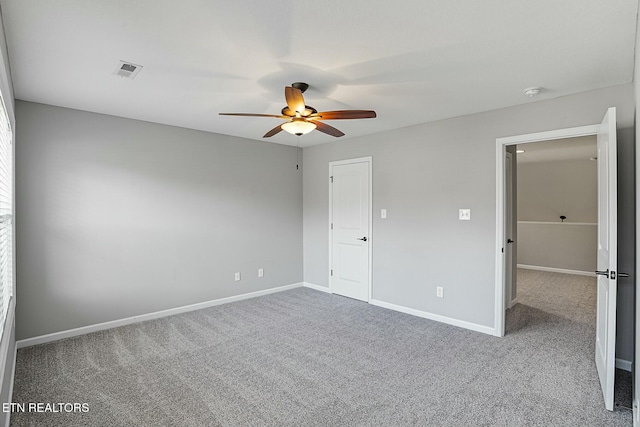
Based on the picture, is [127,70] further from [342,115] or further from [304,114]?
[342,115]

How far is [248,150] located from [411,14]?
11.6 ft

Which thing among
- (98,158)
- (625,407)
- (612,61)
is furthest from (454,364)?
(98,158)

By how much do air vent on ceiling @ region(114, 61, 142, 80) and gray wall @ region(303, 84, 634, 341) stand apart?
2992 millimetres

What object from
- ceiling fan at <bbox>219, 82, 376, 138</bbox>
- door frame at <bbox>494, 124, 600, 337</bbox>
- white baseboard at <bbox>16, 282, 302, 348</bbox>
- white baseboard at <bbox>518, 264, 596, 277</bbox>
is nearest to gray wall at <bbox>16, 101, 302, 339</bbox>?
white baseboard at <bbox>16, 282, 302, 348</bbox>

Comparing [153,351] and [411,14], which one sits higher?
[411,14]

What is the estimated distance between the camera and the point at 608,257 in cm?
234

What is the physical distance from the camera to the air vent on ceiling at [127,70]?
248 centimetres

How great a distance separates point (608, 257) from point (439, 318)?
1.99 metres

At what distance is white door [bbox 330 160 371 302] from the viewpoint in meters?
4.81

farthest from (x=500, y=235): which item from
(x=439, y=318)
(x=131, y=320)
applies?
(x=131, y=320)

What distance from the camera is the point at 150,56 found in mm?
2348

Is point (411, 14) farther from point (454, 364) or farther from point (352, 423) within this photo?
point (454, 364)

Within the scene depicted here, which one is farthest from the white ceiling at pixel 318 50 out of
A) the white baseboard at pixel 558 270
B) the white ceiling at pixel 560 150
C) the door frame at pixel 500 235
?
the white baseboard at pixel 558 270

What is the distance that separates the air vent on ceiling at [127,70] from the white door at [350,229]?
3.02 meters
